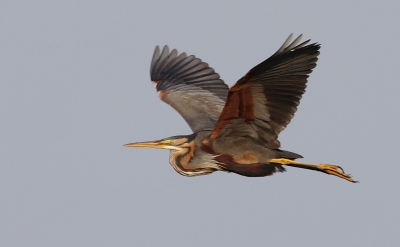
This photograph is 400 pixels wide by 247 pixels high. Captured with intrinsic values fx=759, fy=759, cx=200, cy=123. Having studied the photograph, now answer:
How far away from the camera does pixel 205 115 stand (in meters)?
10.1

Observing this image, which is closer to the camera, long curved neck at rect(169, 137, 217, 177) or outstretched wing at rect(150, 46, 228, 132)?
long curved neck at rect(169, 137, 217, 177)

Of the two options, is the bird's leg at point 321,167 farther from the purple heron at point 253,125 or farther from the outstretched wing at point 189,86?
the outstretched wing at point 189,86

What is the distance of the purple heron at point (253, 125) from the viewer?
302 inches

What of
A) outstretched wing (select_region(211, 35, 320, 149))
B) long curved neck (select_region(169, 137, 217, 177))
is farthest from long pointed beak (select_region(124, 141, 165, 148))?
outstretched wing (select_region(211, 35, 320, 149))

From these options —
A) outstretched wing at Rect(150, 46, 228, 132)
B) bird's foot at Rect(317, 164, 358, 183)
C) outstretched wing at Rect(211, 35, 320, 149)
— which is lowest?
bird's foot at Rect(317, 164, 358, 183)

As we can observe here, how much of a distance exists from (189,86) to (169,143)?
2387 mm

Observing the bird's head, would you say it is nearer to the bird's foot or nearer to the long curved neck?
the long curved neck

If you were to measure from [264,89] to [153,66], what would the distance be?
4.07m

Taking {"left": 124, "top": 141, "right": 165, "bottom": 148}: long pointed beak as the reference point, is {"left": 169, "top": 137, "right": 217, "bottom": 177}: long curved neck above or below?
below

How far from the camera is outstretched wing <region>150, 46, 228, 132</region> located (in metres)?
10.1

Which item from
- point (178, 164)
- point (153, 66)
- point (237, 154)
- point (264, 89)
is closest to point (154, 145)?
point (178, 164)

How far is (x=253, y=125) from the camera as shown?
830 centimetres

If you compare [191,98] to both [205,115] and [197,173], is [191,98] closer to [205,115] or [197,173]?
[205,115]

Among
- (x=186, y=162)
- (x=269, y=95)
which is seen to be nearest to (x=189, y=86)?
(x=186, y=162)
